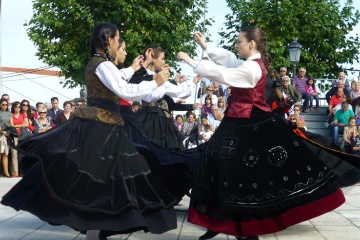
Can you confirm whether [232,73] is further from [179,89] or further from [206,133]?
[206,133]

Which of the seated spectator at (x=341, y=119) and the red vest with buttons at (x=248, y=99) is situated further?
the seated spectator at (x=341, y=119)

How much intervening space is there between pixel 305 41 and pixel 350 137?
1763cm

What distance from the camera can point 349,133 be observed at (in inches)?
589

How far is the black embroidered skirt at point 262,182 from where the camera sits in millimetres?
5523

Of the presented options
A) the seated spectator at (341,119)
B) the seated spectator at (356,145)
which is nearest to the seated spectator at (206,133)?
the seated spectator at (356,145)

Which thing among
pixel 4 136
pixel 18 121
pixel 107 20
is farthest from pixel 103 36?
pixel 107 20

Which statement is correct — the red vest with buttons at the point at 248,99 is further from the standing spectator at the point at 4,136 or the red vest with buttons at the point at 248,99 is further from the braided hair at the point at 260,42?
the standing spectator at the point at 4,136

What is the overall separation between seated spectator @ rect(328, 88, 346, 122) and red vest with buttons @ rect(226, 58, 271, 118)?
11.6 metres

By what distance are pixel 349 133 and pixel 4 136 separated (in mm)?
6845

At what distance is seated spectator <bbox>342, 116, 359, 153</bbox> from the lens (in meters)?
14.8

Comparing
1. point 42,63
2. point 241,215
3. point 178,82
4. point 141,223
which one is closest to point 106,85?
point 141,223

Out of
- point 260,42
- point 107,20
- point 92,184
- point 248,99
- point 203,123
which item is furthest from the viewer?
point 107,20

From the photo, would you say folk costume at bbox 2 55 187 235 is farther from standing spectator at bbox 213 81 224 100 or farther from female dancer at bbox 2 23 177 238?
standing spectator at bbox 213 81 224 100

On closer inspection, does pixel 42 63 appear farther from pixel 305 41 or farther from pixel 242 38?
pixel 242 38
